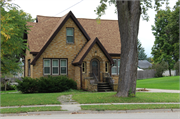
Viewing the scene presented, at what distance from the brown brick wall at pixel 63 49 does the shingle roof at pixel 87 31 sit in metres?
1.12

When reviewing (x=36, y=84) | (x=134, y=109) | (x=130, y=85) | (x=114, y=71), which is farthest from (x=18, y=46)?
(x=114, y=71)

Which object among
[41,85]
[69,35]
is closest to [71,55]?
[69,35]

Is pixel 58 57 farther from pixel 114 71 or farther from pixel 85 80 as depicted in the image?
pixel 114 71

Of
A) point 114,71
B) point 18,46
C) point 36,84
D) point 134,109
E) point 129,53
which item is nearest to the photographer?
point 134,109

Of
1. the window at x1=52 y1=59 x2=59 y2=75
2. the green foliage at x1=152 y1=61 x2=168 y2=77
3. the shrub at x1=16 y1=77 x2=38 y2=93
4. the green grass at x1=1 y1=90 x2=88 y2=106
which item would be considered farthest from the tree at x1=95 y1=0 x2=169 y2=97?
the green foliage at x1=152 y1=61 x2=168 y2=77

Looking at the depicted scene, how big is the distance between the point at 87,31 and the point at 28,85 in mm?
10505

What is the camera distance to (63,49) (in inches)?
951

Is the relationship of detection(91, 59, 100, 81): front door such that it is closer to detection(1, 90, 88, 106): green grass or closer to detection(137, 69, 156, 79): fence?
detection(1, 90, 88, 106): green grass

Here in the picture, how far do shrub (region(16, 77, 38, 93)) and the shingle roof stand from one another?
377 cm

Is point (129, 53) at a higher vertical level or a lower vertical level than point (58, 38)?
lower

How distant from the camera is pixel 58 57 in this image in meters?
24.0

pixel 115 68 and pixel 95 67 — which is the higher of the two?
pixel 95 67

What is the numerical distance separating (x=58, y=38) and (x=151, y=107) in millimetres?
15207

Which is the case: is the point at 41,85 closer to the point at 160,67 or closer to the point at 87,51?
the point at 87,51
